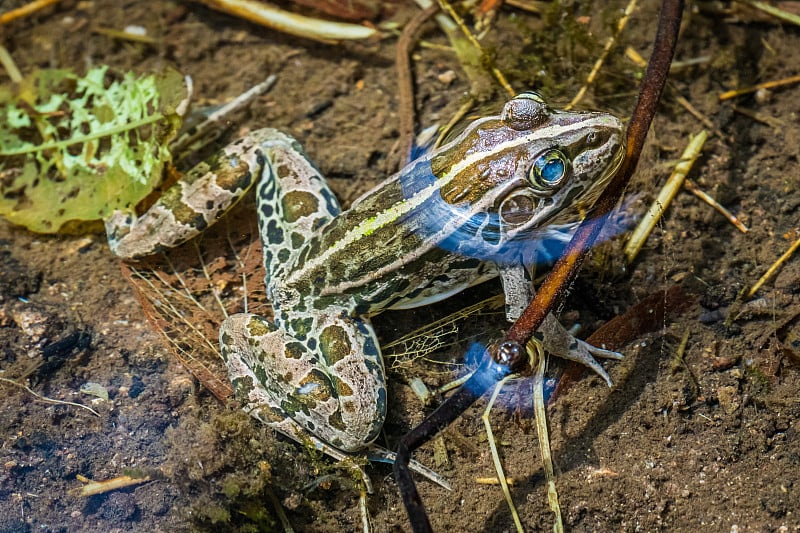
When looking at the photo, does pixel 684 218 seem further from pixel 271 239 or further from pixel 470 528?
pixel 271 239

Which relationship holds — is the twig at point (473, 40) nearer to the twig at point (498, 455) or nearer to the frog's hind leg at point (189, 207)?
the frog's hind leg at point (189, 207)

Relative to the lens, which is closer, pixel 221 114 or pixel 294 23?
pixel 221 114

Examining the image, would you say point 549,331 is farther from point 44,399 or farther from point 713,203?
point 44,399

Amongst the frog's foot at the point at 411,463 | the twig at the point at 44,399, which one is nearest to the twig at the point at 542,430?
the frog's foot at the point at 411,463

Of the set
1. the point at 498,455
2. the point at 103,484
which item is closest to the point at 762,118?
the point at 498,455

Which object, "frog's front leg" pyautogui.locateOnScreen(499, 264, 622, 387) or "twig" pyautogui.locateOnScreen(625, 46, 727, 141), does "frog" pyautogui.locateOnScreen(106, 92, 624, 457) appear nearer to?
"frog's front leg" pyautogui.locateOnScreen(499, 264, 622, 387)

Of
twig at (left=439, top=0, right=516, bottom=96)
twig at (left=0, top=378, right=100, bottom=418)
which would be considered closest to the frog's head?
twig at (left=439, top=0, right=516, bottom=96)

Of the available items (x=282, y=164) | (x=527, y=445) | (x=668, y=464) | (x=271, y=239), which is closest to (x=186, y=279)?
(x=271, y=239)
